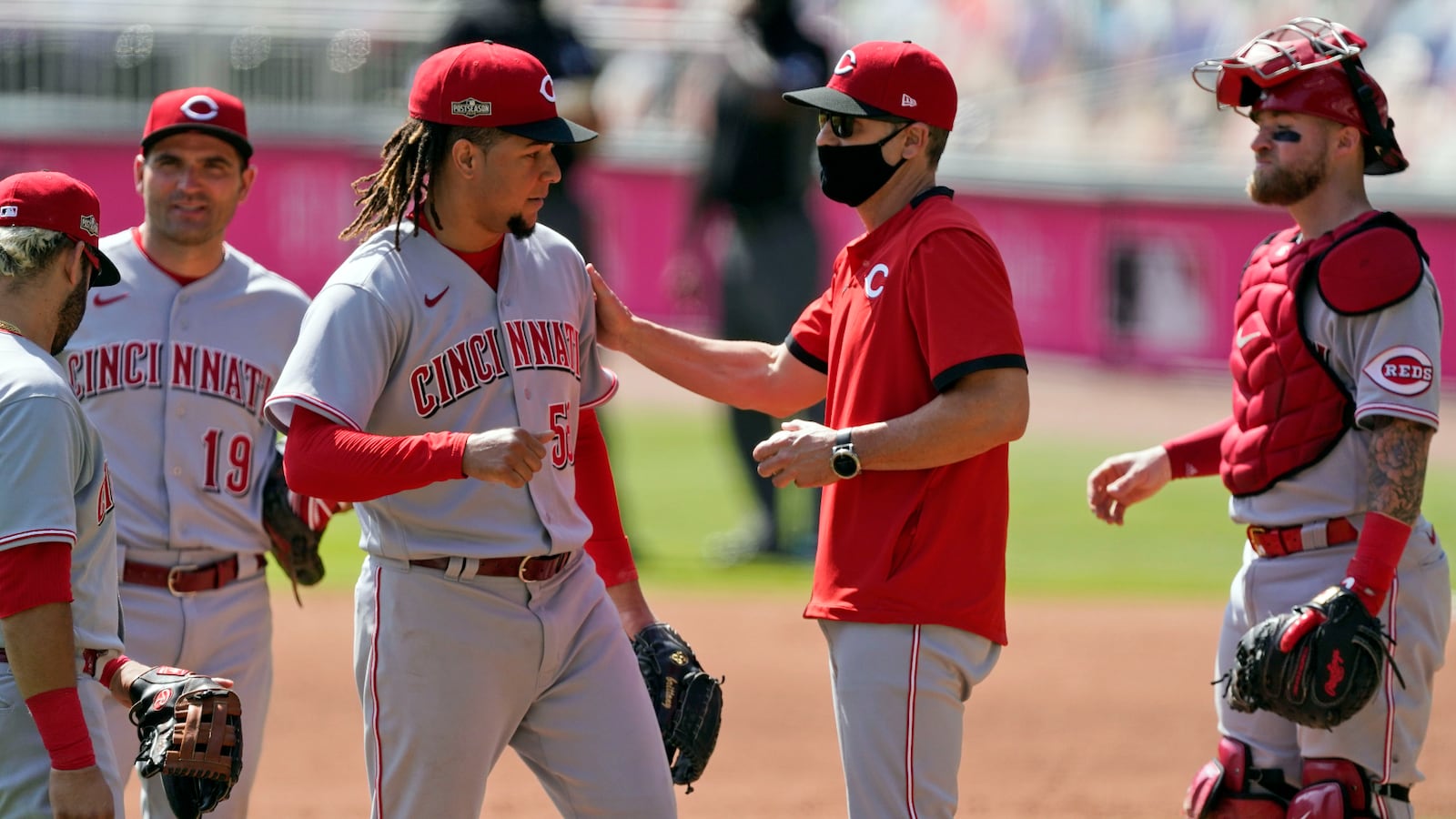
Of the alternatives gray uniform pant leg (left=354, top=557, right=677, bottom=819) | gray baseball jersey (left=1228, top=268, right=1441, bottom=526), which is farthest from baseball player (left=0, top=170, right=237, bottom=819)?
gray baseball jersey (left=1228, top=268, right=1441, bottom=526)

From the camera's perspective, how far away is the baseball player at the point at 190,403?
15.2 ft

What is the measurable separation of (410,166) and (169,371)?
116 cm

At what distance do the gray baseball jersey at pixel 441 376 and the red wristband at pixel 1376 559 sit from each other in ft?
6.00

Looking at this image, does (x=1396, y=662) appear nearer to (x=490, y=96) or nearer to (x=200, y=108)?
(x=490, y=96)

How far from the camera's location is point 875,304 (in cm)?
399

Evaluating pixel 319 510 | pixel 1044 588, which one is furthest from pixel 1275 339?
pixel 1044 588

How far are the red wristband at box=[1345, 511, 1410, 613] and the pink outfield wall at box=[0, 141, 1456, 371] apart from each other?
12.5 m

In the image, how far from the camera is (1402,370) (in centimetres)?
425

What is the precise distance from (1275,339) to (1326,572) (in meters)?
0.59

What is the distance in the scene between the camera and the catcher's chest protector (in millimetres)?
4434

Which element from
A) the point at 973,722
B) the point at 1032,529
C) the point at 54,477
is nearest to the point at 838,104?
the point at 54,477

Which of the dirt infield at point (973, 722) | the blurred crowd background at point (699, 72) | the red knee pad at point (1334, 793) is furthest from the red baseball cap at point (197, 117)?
the blurred crowd background at point (699, 72)

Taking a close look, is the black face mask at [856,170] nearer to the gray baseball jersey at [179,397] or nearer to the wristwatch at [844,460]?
the wristwatch at [844,460]

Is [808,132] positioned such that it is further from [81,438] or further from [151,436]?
[81,438]
